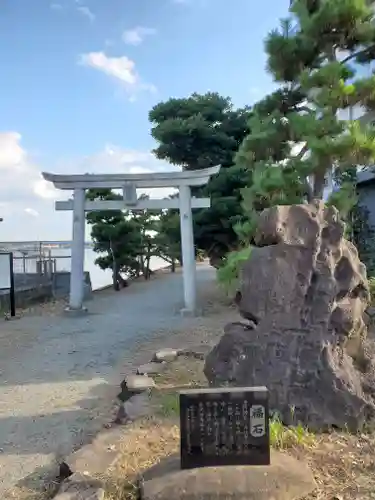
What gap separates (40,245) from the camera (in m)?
14.8

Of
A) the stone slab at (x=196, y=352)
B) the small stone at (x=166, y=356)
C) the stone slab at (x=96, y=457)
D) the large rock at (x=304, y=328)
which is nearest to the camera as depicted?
the stone slab at (x=96, y=457)

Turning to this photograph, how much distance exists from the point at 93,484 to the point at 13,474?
92cm

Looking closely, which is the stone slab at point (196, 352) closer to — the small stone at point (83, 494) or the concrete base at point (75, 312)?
the small stone at point (83, 494)

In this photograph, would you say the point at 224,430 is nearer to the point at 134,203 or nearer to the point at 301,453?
the point at 301,453

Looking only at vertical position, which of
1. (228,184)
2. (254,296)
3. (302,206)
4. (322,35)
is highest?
(322,35)

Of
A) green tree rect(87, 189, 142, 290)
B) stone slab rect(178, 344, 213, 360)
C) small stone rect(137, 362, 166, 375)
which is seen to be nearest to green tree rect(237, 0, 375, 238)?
stone slab rect(178, 344, 213, 360)

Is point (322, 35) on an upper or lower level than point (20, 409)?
upper

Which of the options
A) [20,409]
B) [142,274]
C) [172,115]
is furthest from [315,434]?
[142,274]

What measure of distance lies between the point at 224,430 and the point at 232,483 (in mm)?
271

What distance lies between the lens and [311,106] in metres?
7.23

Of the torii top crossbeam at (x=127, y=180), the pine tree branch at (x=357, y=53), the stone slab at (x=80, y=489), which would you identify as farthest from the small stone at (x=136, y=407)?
the torii top crossbeam at (x=127, y=180)

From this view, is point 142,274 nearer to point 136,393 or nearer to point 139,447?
point 136,393

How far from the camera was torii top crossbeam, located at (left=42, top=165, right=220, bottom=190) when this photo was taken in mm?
11125

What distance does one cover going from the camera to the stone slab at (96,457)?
295cm
